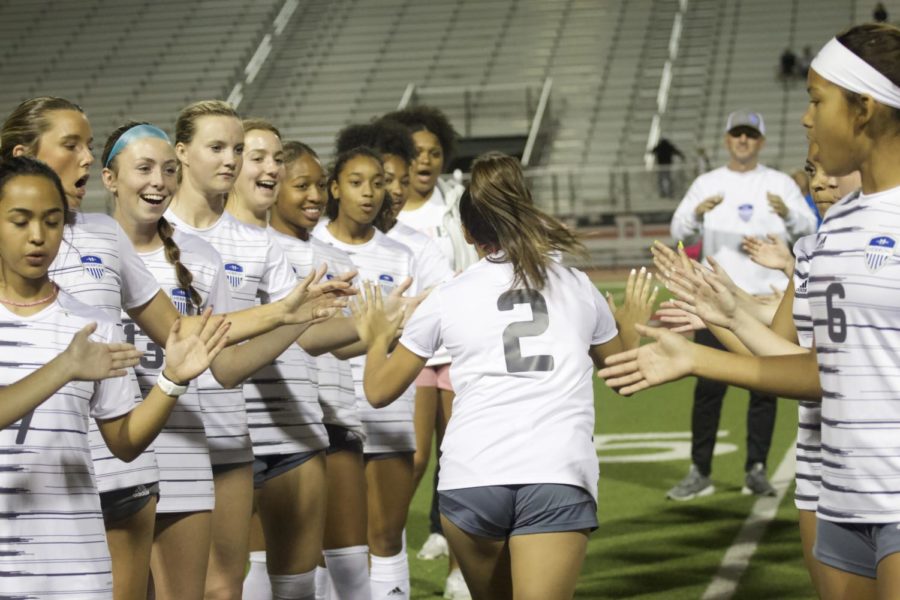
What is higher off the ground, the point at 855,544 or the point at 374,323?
the point at 374,323

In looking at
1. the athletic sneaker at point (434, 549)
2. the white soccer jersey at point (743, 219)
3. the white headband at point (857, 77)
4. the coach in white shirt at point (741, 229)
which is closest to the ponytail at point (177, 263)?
the white headband at point (857, 77)

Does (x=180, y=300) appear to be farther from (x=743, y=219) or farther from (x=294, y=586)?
(x=743, y=219)

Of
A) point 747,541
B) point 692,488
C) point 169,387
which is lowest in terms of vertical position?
point 747,541

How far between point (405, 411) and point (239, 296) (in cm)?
130

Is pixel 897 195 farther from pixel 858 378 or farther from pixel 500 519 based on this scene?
pixel 500 519

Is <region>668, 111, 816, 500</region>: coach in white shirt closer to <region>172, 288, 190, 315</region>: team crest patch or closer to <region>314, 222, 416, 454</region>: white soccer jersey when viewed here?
<region>314, 222, 416, 454</region>: white soccer jersey

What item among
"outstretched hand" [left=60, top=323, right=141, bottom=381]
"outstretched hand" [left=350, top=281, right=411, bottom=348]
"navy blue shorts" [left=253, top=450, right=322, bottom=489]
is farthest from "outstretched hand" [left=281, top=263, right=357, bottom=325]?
"outstretched hand" [left=60, top=323, right=141, bottom=381]

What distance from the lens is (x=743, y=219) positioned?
919 cm

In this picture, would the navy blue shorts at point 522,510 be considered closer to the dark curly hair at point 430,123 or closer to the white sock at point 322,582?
the white sock at point 322,582

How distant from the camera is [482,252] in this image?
4484 mm

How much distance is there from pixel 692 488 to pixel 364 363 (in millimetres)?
3785

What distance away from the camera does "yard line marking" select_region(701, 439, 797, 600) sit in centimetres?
684

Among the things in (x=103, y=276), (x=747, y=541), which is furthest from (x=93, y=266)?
(x=747, y=541)

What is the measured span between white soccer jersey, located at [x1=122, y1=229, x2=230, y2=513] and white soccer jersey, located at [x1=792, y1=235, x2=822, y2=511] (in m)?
1.95
